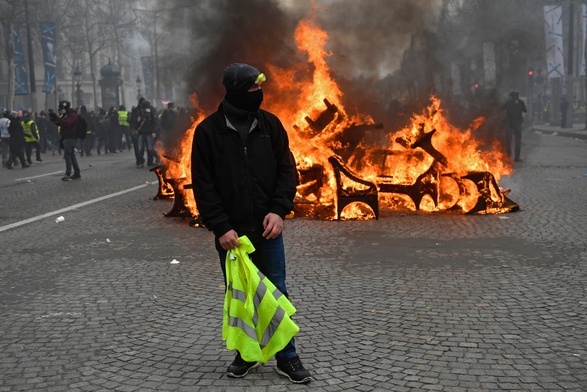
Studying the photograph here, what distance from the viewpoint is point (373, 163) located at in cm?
1073

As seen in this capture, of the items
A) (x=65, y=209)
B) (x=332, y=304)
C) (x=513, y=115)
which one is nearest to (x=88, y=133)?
(x=513, y=115)

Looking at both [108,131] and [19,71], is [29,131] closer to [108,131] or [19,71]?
[108,131]

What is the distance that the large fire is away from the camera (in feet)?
32.2

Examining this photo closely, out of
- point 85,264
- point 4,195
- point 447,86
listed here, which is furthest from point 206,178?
point 447,86

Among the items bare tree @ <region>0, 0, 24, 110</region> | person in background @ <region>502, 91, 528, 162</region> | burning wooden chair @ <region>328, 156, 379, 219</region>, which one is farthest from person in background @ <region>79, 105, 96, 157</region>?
burning wooden chair @ <region>328, 156, 379, 219</region>

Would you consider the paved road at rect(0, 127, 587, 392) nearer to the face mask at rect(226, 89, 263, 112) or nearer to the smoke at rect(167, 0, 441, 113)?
the face mask at rect(226, 89, 263, 112)

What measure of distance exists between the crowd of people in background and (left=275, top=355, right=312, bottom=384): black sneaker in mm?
9725

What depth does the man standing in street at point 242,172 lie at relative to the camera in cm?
376

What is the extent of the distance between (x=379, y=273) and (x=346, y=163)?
4274 millimetres

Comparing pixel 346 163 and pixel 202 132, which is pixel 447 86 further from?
pixel 202 132

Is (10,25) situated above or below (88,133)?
above

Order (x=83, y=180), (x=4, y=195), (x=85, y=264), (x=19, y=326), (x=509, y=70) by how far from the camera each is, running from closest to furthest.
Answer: (x=19, y=326)
(x=85, y=264)
(x=4, y=195)
(x=83, y=180)
(x=509, y=70)

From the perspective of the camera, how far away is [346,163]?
10.6 meters

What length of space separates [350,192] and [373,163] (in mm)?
1236
